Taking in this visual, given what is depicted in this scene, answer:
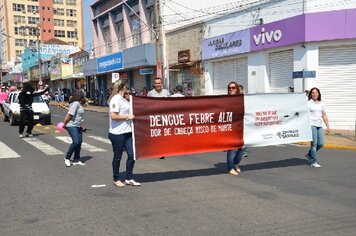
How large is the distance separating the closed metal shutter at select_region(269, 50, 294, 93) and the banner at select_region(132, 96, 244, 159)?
35.1 ft

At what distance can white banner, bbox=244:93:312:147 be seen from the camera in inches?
314

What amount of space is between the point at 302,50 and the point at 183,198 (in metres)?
12.4

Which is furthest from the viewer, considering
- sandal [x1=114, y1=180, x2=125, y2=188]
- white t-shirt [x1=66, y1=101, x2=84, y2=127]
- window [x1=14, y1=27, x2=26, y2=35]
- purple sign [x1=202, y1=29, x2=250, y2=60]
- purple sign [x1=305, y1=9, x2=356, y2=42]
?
window [x1=14, y1=27, x2=26, y2=35]

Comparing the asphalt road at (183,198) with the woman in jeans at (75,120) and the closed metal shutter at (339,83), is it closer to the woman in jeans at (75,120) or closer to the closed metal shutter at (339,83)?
the woman in jeans at (75,120)

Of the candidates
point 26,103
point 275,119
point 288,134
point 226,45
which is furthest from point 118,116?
point 226,45

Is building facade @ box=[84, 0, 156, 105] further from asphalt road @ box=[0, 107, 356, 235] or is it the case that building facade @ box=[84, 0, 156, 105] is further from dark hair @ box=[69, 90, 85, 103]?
asphalt road @ box=[0, 107, 356, 235]

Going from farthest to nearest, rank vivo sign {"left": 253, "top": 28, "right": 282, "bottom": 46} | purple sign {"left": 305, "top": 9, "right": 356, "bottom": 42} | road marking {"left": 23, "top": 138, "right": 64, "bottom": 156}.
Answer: vivo sign {"left": 253, "top": 28, "right": 282, "bottom": 46} < purple sign {"left": 305, "top": 9, "right": 356, "bottom": 42} < road marking {"left": 23, "top": 138, "right": 64, "bottom": 156}

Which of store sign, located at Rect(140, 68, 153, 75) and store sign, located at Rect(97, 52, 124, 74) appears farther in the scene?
store sign, located at Rect(97, 52, 124, 74)

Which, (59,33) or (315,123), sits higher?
(59,33)

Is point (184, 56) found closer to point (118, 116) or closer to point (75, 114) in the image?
point (75, 114)

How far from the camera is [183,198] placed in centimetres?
609

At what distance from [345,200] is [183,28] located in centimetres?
2083

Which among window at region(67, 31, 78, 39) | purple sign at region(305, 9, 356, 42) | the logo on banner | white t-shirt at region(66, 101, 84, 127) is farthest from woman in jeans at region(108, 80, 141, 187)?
window at region(67, 31, 78, 39)

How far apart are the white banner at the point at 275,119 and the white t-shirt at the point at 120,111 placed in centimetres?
246
